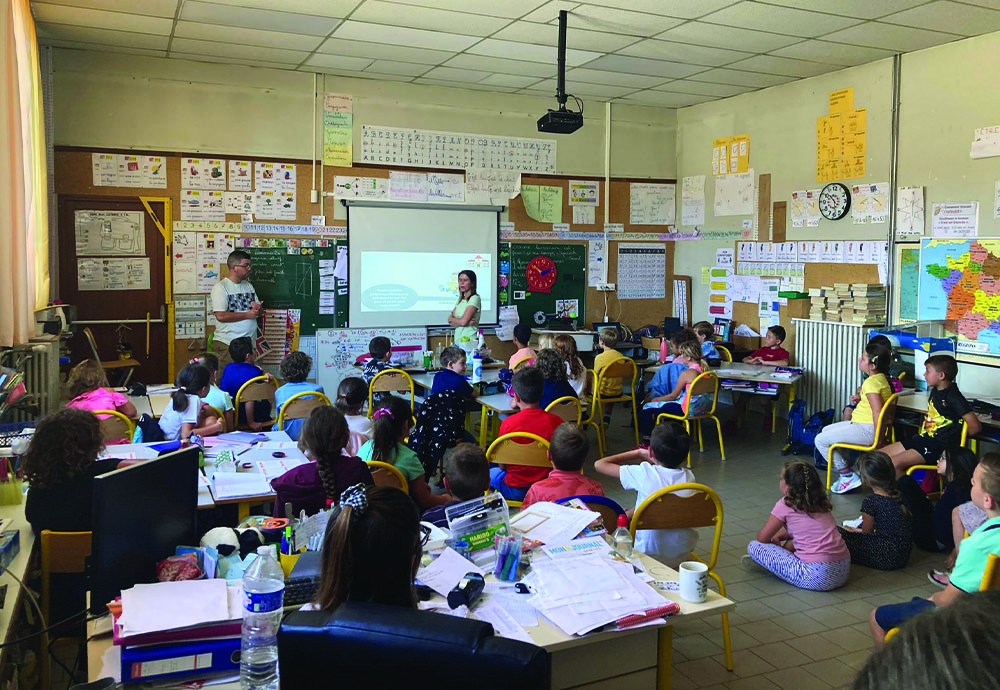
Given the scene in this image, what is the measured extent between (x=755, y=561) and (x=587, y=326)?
5.16 meters

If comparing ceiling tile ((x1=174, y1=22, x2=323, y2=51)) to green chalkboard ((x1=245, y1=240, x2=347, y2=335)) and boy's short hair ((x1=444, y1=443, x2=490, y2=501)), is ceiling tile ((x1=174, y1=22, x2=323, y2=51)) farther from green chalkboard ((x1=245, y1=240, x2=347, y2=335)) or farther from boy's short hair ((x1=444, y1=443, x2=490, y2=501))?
boy's short hair ((x1=444, y1=443, x2=490, y2=501))

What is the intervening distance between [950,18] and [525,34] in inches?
122

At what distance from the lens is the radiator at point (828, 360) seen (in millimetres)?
7148

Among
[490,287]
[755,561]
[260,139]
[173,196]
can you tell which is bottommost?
[755,561]

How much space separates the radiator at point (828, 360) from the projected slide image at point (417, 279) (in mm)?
3292

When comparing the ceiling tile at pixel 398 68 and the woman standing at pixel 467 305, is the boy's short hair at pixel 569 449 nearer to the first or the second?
the woman standing at pixel 467 305

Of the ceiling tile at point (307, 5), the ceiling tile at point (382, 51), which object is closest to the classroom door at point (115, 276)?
the ceiling tile at point (382, 51)

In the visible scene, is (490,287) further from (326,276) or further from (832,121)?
(832,121)

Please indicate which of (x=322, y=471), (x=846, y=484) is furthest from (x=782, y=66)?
(x=322, y=471)

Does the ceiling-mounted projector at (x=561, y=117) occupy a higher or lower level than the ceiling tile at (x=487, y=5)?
lower

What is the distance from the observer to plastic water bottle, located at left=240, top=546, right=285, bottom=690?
1.82 metres

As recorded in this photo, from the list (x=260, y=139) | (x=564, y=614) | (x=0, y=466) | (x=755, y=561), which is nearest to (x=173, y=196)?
(x=260, y=139)

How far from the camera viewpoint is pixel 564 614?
7.17 ft

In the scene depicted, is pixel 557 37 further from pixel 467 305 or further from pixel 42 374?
pixel 42 374
